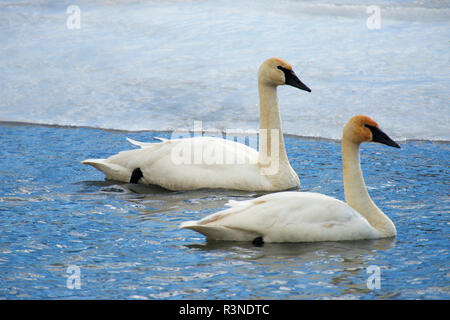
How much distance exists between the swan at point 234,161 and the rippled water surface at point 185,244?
0.13 meters

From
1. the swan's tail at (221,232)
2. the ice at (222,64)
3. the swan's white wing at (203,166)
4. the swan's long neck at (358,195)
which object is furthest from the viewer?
the ice at (222,64)

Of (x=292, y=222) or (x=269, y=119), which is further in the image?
(x=269, y=119)

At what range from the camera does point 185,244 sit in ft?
18.4

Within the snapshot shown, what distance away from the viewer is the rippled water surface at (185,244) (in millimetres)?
4750

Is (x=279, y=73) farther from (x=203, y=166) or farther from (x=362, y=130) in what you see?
(x=362, y=130)

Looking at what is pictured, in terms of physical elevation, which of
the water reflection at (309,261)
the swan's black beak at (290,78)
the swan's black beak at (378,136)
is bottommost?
the water reflection at (309,261)

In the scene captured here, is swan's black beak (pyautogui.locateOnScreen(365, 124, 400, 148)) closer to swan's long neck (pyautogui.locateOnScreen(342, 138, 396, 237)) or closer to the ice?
swan's long neck (pyautogui.locateOnScreen(342, 138, 396, 237))

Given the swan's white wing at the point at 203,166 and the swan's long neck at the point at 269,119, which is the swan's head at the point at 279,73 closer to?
the swan's long neck at the point at 269,119

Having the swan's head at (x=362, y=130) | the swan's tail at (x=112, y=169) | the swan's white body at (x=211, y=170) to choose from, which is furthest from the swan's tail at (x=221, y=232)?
the swan's tail at (x=112, y=169)

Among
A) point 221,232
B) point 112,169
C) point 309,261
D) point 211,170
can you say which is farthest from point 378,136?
point 112,169

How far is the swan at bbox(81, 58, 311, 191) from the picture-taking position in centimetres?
712

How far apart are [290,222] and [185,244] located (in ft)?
2.46

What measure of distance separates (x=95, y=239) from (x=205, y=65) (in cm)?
635

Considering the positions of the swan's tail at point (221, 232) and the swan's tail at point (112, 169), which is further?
the swan's tail at point (112, 169)
